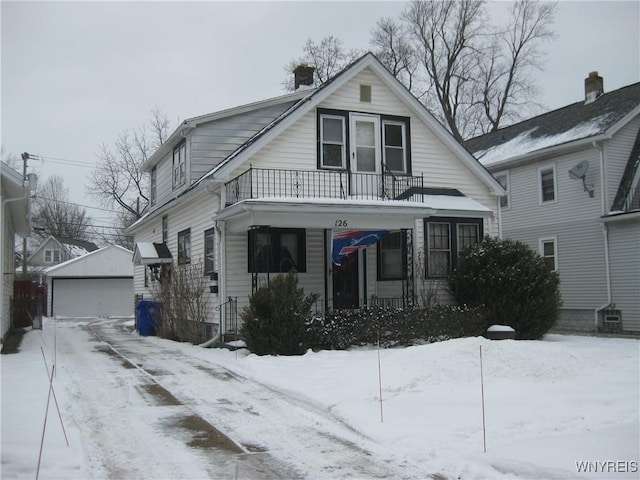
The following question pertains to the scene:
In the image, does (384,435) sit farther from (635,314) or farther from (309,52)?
(309,52)

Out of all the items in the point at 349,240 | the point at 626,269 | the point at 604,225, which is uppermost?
the point at 604,225

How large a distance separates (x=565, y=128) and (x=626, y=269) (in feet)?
20.4

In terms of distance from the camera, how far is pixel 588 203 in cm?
2200

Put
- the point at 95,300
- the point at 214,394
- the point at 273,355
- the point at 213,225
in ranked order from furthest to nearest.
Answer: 1. the point at 95,300
2. the point at 213,225
3. the point at 273,355
4. the point at 214,394

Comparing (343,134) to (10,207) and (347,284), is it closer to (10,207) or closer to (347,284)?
(347,284)

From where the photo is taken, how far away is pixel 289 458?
6.23m

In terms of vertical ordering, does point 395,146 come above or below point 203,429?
above

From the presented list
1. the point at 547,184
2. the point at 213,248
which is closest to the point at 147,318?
the point at 213,248

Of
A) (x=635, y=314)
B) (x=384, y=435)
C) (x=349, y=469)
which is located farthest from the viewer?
(x=635, y=314)

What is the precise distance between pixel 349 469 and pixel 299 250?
10348mm

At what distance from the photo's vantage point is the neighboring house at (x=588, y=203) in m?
20.8

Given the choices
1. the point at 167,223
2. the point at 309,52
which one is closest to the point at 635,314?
the point at 167,223

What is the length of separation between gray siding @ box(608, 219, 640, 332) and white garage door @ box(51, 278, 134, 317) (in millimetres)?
27515

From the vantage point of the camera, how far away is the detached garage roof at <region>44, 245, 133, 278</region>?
124 ft
